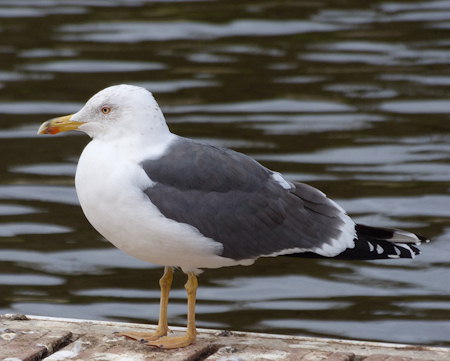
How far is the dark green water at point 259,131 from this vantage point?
6.98m

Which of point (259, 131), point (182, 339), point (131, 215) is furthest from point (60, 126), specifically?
point (259, 131)

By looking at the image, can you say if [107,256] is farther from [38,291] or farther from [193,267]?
[193,267]

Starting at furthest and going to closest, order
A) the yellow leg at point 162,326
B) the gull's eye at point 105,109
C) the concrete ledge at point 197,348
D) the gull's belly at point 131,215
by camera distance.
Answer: the yellow leg at point 162,326 → the gull's eye at point 105,109 → the concrete ledge at point 197,348 → the gull's belly at point 131,215

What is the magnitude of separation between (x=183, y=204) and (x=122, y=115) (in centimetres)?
41

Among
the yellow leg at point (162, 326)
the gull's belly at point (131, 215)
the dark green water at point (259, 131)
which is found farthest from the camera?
the dark green water at point (259, 131)

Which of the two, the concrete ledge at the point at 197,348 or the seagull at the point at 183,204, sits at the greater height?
the seagull at the point at 183,204

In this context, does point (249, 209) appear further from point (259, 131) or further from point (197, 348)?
point (259, 131)

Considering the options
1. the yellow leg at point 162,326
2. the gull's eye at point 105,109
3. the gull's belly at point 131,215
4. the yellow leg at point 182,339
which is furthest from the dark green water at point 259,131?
the gull's eye at point 105,109

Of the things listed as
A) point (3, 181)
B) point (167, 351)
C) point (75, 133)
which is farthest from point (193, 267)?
point (75, 133)

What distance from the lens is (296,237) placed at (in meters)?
5.05

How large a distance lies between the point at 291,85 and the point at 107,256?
3508 mm

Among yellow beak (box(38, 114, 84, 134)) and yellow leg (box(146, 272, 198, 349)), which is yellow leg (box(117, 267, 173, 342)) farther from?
yellow beak (box(38, 114, 84, 134))

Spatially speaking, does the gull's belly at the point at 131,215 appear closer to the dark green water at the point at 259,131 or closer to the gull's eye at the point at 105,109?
the gull's eye at the point at 105,109

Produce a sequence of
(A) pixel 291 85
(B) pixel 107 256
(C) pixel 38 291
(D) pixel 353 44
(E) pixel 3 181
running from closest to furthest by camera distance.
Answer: (C) pixel 38 291 < (B) pixel 107 256 < (E) pixel 3 181 < (A) pixel 291 85 < (D) pixel 353 44
